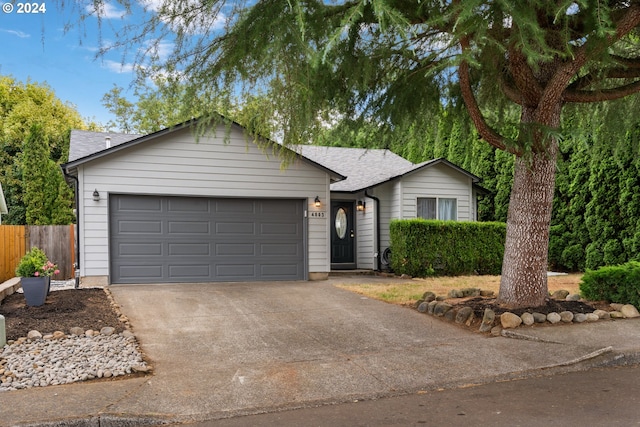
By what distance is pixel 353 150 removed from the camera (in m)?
18.8

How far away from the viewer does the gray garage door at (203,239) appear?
11.1 meters

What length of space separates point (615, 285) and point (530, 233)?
195cm

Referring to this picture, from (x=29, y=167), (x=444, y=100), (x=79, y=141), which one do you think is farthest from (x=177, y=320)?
(x=29, y=167)

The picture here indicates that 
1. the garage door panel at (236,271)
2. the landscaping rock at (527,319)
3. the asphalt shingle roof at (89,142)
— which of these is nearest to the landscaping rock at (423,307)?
the landscaping rock at (527,319)

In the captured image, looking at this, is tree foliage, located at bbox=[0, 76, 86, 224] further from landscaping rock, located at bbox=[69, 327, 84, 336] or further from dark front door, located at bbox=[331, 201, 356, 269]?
landscaping rock, located at bbox=[69, 327, 84, 336]

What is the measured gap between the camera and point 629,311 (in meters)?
7.56

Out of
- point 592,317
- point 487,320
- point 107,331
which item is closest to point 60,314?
point 107,331

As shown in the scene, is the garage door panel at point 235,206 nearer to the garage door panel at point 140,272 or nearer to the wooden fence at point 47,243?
the garage door panel at point 140,272

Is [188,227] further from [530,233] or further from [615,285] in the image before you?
[615,285]

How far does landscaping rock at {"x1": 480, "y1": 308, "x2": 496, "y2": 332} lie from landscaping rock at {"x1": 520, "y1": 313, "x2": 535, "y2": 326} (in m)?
0.39

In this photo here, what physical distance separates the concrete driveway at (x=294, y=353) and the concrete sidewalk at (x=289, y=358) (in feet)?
0.04

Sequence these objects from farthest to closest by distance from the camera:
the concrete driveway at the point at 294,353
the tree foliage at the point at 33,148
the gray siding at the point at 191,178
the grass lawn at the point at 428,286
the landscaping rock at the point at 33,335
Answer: the tree foliage at the point at 33,148 < the gray siding at the point at 191,178 < the grass lawn at the point at 428,286 < the landscaping rock at the point at 33,335 < the concrete driveway at the point at 294,353

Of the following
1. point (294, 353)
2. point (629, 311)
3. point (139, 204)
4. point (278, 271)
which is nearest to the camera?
point (294, 353)

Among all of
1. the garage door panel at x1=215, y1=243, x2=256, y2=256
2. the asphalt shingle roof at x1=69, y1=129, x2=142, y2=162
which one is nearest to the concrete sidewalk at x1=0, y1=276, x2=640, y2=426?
the garage door panel at x1=215, y1=243, x2=256, y2=256
